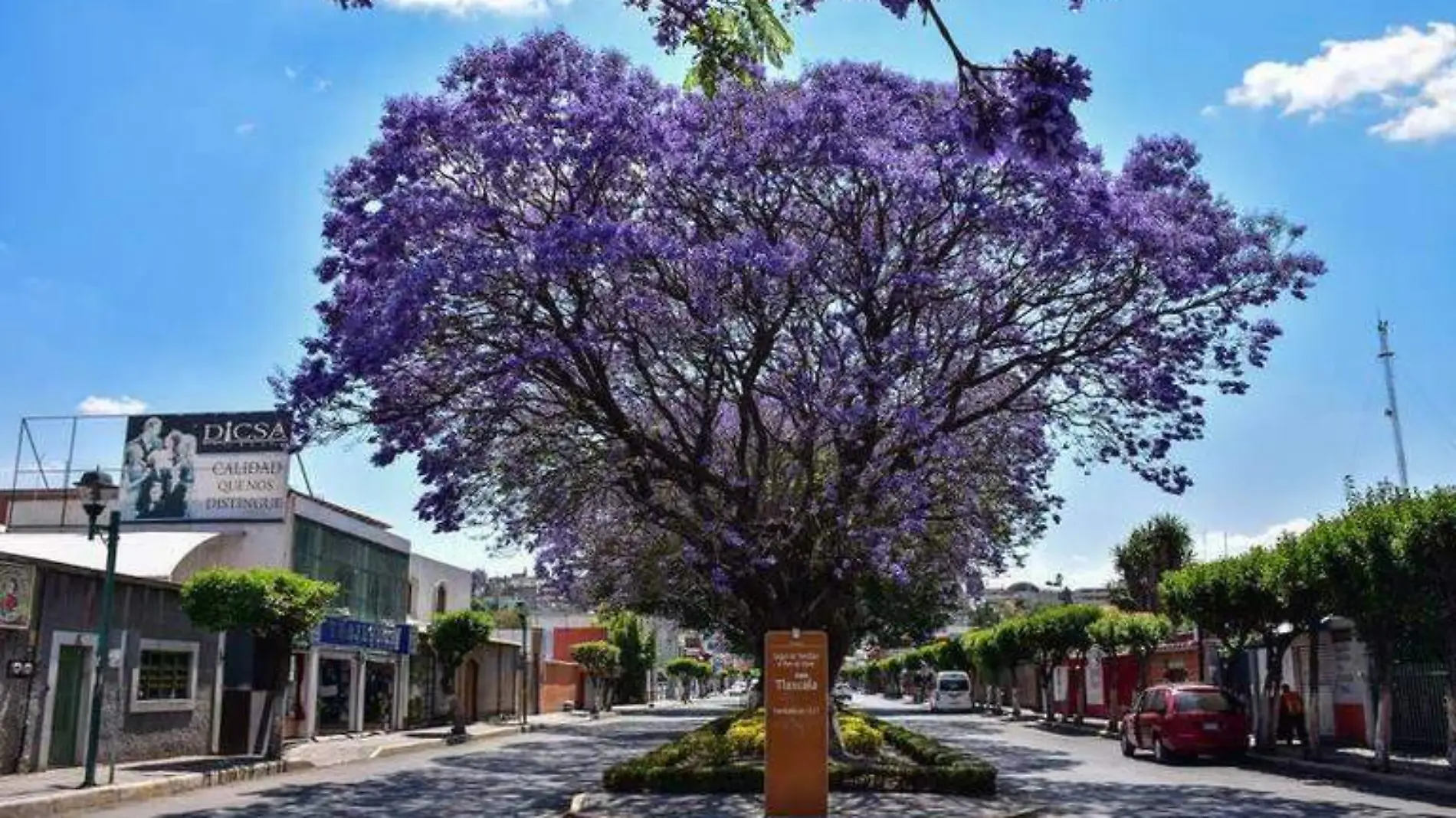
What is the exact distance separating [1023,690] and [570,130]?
51.2 metres

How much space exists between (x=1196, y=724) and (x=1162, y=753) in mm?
1004

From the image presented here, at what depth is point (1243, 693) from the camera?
34906 millimetres

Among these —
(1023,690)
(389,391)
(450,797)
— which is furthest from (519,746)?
(1023,690)

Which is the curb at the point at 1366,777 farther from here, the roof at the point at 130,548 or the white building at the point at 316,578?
the roof at the point at 130,548

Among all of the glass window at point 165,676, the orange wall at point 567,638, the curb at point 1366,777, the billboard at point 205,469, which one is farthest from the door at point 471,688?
the orange wall at point 567,638

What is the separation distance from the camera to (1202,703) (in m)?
25.5

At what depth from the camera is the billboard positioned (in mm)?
31125

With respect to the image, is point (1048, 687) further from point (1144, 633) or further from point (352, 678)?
point (352, 678)

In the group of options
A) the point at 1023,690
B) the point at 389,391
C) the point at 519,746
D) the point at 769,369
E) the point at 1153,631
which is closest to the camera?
the point at 389,391

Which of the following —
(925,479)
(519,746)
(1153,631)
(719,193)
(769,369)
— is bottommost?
(519,746)

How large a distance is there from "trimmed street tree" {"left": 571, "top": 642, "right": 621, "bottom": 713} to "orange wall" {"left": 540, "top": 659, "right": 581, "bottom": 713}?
1101 millimetres

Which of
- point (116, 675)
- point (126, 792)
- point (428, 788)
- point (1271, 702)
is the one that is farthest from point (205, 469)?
point (1271, 702)

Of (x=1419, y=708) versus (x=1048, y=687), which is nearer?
(x=1419, y=708)

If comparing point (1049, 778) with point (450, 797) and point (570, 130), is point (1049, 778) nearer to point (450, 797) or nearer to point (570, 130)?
point (450, 797)
